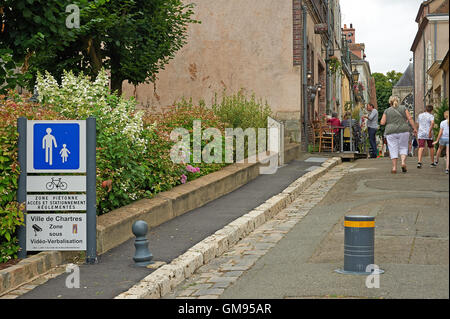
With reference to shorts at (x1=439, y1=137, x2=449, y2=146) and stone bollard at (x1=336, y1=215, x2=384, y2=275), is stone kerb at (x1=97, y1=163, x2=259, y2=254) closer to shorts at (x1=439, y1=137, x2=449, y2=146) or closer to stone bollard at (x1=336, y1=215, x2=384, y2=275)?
stone bollard at (x1=336, y1=215, x2=384, y2=275)

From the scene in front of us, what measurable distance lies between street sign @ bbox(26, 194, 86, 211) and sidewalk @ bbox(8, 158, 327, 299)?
63cm

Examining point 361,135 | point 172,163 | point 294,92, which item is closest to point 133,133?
point 172,163

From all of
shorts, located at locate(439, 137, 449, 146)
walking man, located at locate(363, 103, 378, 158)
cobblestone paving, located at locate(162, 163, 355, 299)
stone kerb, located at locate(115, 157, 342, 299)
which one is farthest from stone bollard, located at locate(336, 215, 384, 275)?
walking man, located at locate(363, 103, 378, 158)

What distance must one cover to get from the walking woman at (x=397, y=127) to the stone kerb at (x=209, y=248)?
244cm

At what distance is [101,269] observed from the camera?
5930 mm

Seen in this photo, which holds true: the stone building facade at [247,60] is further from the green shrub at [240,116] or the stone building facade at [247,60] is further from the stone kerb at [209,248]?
the stone kerb at [209,248]

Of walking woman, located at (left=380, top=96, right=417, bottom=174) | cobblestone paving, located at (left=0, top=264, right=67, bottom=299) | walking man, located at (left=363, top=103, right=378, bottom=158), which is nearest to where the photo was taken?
cobblestone paving, located at (left=0, top=264, right=67, bottom=299)

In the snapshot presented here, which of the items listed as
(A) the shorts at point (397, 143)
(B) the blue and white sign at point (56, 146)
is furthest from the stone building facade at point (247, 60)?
(B) the blue and white sign at point (56, 146)

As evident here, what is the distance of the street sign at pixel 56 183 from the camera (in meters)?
6.19

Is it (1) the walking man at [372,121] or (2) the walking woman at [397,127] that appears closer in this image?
(2) the walking woman at [397,127]

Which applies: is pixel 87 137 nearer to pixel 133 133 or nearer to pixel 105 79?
pixel 133 133

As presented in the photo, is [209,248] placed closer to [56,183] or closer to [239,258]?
[239,258]

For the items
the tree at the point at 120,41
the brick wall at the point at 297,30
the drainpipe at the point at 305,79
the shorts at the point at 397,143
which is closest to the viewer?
the shorts at the point at 397,143

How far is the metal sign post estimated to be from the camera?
20.1 ft
